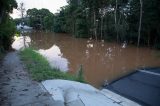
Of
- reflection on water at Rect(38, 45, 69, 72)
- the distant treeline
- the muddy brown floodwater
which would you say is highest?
the distant treeline

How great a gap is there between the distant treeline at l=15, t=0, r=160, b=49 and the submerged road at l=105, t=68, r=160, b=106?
24.5m

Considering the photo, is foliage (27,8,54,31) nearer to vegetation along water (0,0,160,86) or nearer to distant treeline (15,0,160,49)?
distant treeline (15,0,160,49)

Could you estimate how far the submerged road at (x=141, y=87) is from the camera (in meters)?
7.14

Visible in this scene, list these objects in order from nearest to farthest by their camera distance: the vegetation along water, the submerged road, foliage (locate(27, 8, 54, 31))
A: the submerged road
the vegetation along water
foliage (locate(27, 8, 54, 31))

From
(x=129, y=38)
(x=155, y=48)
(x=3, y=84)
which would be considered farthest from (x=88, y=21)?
(x=3, y=84)

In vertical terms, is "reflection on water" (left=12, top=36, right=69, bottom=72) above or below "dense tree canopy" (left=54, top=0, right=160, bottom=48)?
below

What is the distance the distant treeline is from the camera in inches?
1293

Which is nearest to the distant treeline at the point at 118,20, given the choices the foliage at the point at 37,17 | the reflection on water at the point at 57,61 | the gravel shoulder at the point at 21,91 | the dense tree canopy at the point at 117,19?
the dense tree canopy at the point at 117,19

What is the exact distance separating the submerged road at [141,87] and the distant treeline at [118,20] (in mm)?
24550

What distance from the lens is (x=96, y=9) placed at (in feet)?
139

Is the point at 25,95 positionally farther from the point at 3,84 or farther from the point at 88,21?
the point at 88,21

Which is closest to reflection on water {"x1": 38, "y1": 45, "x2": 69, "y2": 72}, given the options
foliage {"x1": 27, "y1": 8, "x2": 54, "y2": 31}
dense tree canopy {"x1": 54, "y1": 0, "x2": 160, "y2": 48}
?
dense tree canopy {"x1": 54, "y1": 0, "x2": 160, "y2": 48}

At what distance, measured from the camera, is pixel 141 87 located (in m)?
7.69

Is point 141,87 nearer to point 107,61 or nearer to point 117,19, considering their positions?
point 107,61
